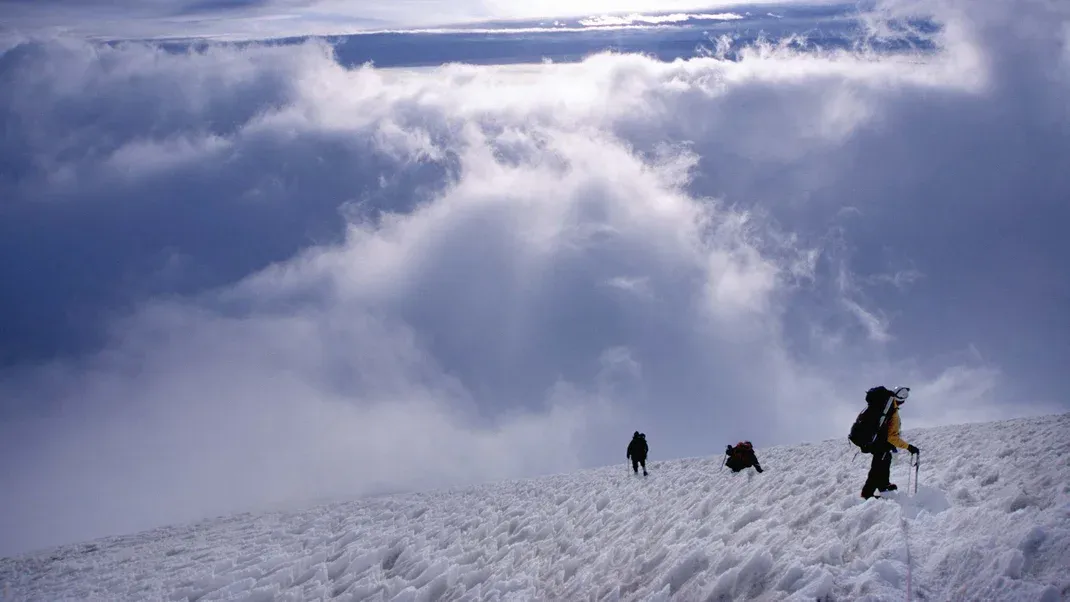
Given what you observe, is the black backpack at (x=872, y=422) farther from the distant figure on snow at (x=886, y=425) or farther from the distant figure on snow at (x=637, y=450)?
the distant figure on snow at (x=637, y=450)

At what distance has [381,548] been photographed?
16.8 metres

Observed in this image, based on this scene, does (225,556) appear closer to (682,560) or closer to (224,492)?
(682,560)

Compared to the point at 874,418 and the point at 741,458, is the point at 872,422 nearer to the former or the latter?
the point at 874,418

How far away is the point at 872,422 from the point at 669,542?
13.8ft

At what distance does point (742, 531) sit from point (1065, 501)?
4517 mm

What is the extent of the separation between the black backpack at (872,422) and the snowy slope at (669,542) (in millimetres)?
931

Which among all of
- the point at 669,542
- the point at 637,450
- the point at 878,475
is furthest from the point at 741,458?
the point at 878,475

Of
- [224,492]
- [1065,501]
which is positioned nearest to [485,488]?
[1065,501]

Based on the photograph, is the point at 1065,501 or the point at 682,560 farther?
the point at 682,560

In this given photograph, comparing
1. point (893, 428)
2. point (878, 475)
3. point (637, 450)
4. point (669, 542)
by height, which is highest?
point (637, 450)

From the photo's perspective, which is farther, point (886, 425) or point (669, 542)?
point (669, 542)

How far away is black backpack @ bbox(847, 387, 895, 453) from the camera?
10.5 meters

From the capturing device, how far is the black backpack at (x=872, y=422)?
34.4 feet

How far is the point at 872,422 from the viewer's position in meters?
10.6
